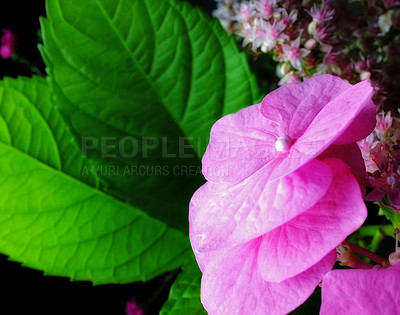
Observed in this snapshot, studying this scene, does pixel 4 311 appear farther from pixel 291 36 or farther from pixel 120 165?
pixel 291 36

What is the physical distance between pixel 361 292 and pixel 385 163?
7 cm

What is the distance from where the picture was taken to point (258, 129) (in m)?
0.23

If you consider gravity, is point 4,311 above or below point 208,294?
below

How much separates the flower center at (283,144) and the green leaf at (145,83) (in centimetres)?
19

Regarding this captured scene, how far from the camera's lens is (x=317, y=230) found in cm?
18

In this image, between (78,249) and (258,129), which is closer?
(258,129)

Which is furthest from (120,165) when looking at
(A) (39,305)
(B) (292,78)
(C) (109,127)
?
(A) (39,305)

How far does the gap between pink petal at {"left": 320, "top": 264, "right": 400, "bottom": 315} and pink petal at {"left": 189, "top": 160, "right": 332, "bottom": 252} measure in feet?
0.09

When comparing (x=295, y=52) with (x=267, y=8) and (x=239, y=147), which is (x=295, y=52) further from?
(x=239, y=147)

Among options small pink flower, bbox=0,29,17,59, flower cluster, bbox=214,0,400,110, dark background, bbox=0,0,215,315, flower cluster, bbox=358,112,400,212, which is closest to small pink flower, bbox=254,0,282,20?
flower cluster, bbox=214,0,400,110

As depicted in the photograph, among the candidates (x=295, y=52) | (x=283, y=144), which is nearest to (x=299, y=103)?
(x=283, y=144)

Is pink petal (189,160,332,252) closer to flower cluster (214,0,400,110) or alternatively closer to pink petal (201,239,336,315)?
pink petal (201,239,336,315)

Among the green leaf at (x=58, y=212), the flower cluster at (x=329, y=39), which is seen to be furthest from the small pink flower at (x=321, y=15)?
the green leaf at (x=58, y=212)

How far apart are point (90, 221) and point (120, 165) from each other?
0.24 ft
